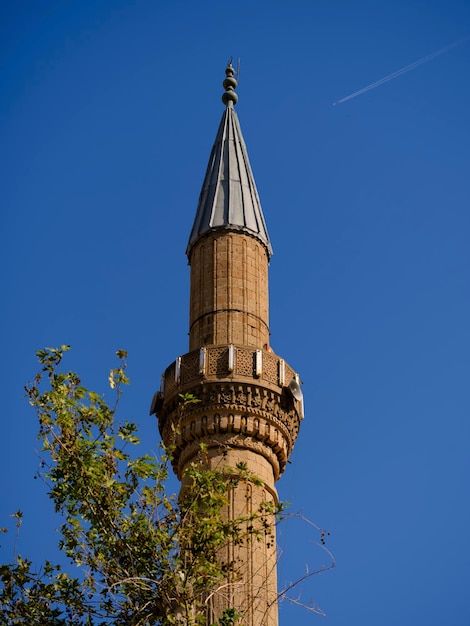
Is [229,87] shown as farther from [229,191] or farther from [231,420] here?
[231,420]

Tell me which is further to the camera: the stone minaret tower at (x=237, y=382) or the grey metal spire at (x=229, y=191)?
the grey metal spire at (x=229, y=191)

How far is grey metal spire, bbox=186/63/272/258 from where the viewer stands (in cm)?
1931

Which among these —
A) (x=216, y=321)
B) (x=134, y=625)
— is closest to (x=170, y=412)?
(x=216, y=321)

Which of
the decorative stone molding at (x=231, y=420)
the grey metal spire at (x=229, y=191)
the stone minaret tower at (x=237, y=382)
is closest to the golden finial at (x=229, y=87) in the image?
the grey metal spire at (x=229, y=191)

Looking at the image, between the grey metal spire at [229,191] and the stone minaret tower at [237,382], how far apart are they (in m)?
0.03

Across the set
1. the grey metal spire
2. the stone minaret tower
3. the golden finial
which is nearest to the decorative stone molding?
the stone minaret tower

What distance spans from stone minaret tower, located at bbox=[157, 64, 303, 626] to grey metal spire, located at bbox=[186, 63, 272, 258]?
0.11 feet

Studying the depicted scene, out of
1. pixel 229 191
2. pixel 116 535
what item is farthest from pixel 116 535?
pixel 229 191

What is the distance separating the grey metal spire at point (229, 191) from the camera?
19.3 metres

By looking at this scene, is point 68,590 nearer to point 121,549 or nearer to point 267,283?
point 121,549

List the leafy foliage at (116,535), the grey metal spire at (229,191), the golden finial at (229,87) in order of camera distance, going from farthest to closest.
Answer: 1. the golden finial at (229,87)
2. the grey metal spire at (229,191)
3. the leafy foliage at (116,535)

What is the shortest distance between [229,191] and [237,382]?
4025 millimetres

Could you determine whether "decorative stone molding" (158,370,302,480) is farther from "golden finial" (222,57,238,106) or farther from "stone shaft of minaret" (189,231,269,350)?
"golden finial" (222,57,238,106)

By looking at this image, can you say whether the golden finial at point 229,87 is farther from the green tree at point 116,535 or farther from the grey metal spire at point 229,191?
the green tree at point 116,535
